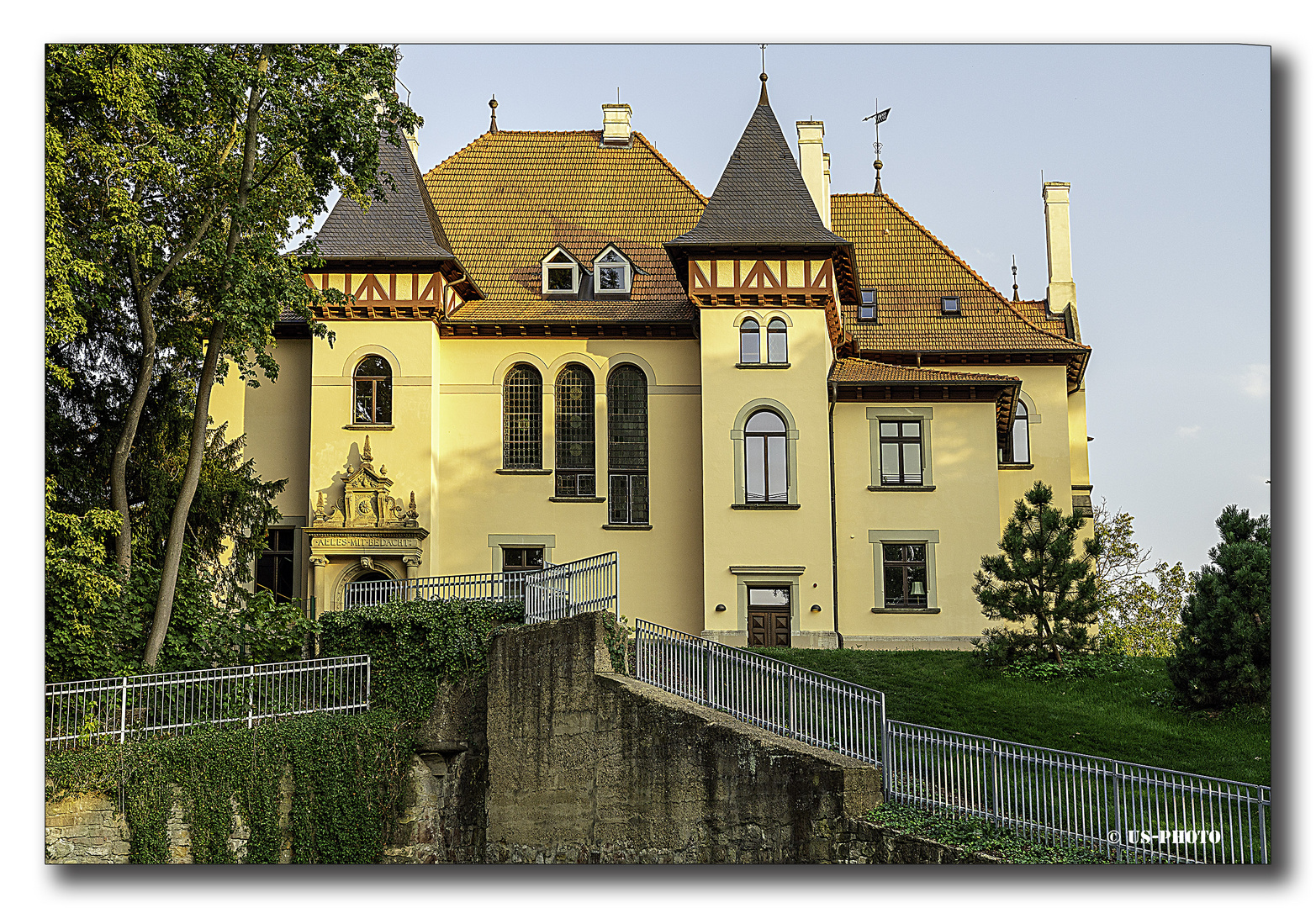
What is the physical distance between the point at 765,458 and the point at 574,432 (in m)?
3.47

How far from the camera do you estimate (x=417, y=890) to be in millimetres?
13078

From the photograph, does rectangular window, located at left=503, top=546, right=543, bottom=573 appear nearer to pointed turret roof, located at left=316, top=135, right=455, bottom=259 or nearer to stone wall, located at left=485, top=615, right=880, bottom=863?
pointed turret roof, located at left=316, top=135, right=455, bottom=259

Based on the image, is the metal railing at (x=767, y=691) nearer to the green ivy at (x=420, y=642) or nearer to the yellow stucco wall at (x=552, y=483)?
the green ivy at (x=420, y=642)

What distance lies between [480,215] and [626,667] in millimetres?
14198

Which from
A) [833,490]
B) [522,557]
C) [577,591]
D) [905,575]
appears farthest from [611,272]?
[577,591]

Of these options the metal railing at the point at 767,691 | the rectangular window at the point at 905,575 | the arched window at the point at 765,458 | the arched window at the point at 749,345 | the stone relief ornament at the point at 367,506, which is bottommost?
the metal railing at the point at 767,691

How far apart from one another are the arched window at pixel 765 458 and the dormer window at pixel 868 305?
192 inches

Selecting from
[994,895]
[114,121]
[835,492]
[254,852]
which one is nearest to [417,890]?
[254,852]

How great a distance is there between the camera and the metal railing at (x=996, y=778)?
1213 centimetres

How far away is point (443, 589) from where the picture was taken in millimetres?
20078

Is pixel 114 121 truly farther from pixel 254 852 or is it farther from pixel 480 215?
pixel 480 215

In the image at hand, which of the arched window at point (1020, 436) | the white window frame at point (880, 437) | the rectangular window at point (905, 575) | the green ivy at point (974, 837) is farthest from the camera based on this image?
the arched window at point (1020, 436)

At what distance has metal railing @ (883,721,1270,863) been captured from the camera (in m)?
12.1

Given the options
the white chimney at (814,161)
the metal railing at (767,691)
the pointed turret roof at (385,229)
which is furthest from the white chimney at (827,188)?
the metal railing at (767,691)
